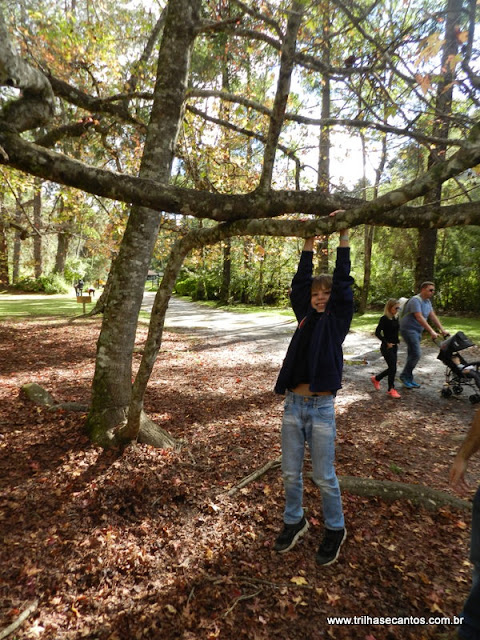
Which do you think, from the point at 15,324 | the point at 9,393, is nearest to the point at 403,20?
the point at 9,393

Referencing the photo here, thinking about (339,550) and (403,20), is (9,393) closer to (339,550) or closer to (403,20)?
(339,550)

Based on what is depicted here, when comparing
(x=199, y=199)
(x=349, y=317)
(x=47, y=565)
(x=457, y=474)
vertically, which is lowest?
(x=47, y=565)

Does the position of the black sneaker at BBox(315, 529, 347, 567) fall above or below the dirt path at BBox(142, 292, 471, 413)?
below

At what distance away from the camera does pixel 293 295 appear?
335 centimetres

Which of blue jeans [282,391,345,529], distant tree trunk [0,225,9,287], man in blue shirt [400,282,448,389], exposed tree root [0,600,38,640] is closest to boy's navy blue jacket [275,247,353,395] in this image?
blue jeans [282,391,345,529]

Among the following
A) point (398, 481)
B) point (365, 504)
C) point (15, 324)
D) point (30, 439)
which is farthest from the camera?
point (15, 324)

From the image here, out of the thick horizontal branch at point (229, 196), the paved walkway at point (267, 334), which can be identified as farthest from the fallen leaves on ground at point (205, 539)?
the paved walkway at point (267, 334)

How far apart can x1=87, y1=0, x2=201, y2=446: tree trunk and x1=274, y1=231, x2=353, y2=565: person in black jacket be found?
2593 mm

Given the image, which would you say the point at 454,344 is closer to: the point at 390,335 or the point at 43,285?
the point at 390,335

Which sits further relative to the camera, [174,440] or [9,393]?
[9,393]

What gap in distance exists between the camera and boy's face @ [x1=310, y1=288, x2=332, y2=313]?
3113mm

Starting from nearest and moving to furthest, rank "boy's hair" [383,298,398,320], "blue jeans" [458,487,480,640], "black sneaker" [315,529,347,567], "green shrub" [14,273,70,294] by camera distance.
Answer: "blue jeans" [458,487,480,640], "black sneaker" [315,529,347,567], "boy's hair" [383,298,398,320], "green shrub" [14,273,70,294]

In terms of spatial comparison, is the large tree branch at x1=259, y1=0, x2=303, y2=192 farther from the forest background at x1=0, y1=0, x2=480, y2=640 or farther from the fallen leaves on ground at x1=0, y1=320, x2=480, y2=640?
the fallen leaves on ground at x1=0, y1=320, x2=480, y2=640

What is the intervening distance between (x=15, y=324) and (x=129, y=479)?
1331 centimetres
